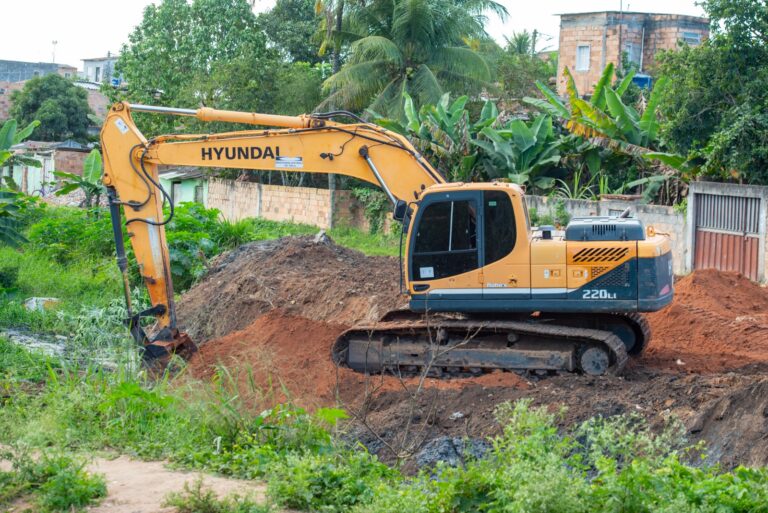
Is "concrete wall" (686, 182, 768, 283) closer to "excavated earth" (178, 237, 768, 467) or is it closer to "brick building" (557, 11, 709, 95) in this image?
"excavated earth" (178, 237, 768, 467)

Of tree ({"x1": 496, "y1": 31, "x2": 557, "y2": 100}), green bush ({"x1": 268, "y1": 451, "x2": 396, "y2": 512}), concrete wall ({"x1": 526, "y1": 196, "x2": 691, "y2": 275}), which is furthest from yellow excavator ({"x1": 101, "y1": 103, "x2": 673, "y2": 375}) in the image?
tree ({"x1": 496, "y1": 31, "x2": 557, "y2": 100})

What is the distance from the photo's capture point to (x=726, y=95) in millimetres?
17547

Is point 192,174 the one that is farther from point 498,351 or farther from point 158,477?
point 158,477

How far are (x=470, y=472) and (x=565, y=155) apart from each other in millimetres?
17180

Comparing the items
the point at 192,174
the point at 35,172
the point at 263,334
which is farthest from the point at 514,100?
the point at 35,172

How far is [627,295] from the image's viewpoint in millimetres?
10797

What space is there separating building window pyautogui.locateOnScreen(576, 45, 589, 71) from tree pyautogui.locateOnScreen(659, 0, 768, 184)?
20.6 meters

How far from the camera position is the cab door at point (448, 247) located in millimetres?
11031

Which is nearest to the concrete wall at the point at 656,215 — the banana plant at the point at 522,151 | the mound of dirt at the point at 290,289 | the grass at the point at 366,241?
the banana plant at the point at 522,151

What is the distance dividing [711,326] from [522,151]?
907 centimetres

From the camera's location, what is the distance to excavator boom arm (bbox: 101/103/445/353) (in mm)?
11703

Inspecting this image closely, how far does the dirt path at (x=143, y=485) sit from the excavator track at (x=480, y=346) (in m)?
4.11

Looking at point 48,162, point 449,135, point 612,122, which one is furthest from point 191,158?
point 48,162

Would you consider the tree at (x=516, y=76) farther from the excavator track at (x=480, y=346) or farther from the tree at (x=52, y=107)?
the tree at (x=52, y=107)
